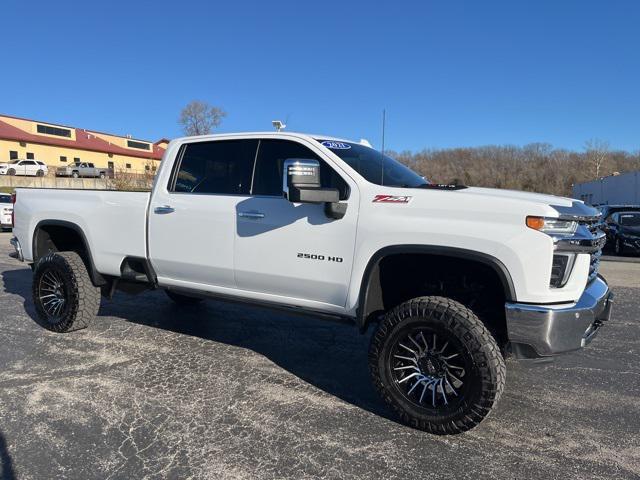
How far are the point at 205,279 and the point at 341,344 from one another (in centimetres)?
159

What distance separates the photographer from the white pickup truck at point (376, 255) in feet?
9.43

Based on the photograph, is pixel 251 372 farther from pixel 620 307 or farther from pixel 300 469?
pixel 620 307

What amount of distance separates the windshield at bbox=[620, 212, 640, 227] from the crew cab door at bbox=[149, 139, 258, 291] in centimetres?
1459

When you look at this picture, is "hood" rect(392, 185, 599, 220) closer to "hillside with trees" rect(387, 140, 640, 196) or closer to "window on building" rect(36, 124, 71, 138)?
"window on building" rect(36, 124, 71, 138)

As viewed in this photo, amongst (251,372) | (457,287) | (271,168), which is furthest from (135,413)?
(457,287)

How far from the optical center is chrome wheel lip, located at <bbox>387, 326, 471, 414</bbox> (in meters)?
3.04

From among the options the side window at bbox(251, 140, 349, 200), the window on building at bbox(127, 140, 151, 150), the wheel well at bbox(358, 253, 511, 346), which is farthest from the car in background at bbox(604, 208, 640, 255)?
the window on building at bbox(127, 140, 151, 150)

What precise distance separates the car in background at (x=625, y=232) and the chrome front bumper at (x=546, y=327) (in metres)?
13.2

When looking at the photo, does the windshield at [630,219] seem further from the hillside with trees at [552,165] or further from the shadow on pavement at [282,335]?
the hillside with trees at [552,165]

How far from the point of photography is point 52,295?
5.19m

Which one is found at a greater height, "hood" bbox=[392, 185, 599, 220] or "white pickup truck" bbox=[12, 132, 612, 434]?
"hood" bbox=[392, 185, 599, 220]

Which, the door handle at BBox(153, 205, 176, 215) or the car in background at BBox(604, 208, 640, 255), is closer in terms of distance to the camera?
the door handle at BBox(153, 205, 176, 215)

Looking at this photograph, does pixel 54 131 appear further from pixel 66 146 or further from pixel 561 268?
pixel 561 268

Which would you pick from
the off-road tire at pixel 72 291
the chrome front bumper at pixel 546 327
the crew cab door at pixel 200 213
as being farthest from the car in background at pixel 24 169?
the chrome front bumper at pixel 546 327
